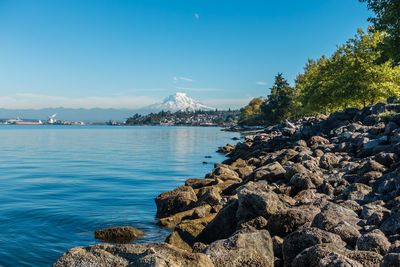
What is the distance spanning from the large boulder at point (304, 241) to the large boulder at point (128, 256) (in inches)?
69.4

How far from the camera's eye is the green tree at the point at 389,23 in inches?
747

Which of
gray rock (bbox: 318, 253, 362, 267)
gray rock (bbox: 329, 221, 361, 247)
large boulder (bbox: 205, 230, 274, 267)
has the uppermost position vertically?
gray rock (bbox: 318, 253, 362, 267)

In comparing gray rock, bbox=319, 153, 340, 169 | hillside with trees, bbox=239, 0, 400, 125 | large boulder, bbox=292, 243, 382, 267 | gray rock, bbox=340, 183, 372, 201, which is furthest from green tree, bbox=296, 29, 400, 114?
large boulder, bbox=292, 243, 382, 267

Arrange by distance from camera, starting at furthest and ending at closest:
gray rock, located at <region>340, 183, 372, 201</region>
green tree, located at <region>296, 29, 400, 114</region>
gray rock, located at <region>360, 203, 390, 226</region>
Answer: green tree, located at <region>296, 29, 400, 114</region>, gray rock, located at <region>340, 183, 372, 201</region>, gray rock, located at <region>360, 203, 390, 226</region>

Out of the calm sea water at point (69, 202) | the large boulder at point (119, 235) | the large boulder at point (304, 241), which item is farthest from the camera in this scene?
the calm sea water at point (69, 202)

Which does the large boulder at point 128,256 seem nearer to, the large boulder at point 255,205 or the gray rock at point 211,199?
the large boulder at point 255,205

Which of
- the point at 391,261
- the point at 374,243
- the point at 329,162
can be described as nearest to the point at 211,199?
the point at 329,162

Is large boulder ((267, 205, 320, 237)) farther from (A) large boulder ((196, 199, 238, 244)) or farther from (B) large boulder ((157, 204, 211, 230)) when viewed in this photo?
(B) large boulder ((157, 204, 211, 230))

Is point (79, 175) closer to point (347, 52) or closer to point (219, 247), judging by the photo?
point (219, 247)

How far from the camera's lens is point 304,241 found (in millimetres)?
6199

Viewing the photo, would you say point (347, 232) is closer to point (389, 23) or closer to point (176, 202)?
point (176, 202)

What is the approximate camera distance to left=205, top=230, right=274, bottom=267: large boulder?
227 inches

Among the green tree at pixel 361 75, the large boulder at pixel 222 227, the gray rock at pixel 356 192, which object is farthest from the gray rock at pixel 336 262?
the green tree at pixel 361 75

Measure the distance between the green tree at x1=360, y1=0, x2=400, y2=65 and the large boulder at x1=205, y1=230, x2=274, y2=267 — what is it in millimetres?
18126
